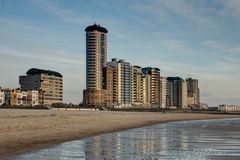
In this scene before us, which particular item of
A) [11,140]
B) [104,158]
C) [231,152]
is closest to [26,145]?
[11,140]

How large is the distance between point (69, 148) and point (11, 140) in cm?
506

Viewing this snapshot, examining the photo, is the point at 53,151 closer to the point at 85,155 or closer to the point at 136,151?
the point at 85,155

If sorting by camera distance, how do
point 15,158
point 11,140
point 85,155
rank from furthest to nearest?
point 11,140
point 85,155
point 15,158

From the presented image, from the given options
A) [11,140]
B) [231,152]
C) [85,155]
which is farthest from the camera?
[11,140]

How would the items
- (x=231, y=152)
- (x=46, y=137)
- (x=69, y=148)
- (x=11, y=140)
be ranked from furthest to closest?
(x=46, y=137) < (x=11, y=140) < (x=69, y=148) < (x=231, y=152)

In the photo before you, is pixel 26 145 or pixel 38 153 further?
pixel 26 145

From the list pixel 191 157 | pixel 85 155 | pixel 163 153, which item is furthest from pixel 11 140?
pixel 191 157

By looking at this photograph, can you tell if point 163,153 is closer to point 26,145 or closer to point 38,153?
point 38,153

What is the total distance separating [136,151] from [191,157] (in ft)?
14.0

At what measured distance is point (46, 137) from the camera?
35.6 meters

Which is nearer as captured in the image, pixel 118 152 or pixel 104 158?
pixel 104 158

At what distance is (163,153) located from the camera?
25.7 meters

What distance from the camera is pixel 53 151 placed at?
26219 millimetres

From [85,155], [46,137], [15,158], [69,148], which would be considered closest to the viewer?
[15,158]
